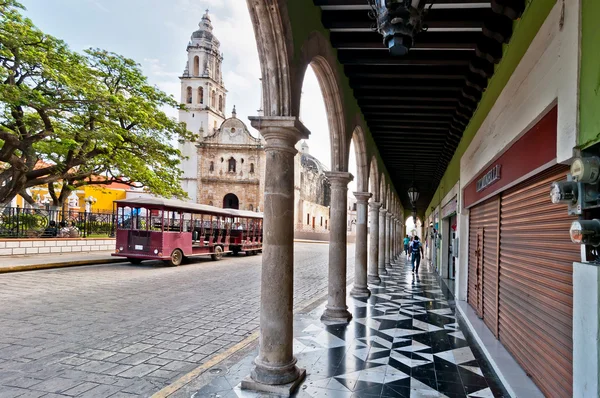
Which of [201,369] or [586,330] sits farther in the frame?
[201,369]

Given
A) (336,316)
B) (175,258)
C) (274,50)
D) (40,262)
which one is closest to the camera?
(274,50)

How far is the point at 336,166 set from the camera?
6836 millimetres

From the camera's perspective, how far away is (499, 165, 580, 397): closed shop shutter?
2.98 meters

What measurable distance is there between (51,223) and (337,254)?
1466 cm

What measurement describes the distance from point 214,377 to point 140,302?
4.34 m

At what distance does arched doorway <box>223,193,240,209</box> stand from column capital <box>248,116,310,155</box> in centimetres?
3821

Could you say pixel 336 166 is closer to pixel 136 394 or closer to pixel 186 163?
pixel 136 394

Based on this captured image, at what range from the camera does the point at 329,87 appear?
18.9 ft

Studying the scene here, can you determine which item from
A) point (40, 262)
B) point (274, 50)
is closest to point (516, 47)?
point (274, 50)

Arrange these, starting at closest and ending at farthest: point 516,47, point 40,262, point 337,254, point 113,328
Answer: point 516,47 → point 113,328 → point 337,254 → point 40,262

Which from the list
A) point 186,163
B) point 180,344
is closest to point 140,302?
point 180,344

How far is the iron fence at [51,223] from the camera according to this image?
47.9 feet

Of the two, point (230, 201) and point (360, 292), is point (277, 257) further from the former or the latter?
point (230, 201)

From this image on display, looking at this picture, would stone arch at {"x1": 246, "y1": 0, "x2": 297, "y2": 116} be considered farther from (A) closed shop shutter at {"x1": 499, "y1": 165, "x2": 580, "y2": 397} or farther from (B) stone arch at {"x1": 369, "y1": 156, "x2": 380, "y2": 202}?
(B) stone arch at {"x1": 369, "y1": 156, "x2": 380, "y2": 202}
